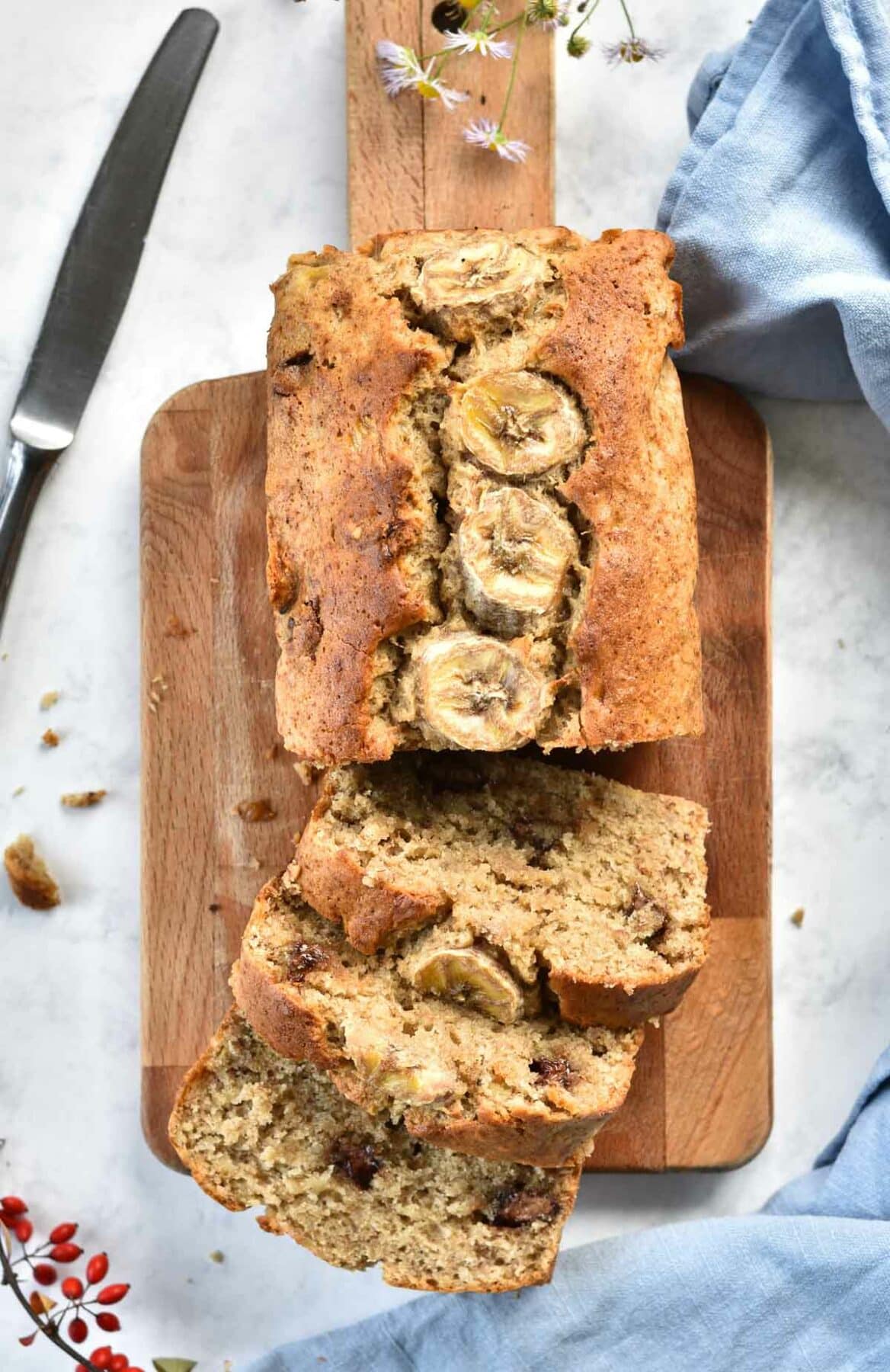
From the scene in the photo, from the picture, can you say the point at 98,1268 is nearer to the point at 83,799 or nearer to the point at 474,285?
the point at 83,799

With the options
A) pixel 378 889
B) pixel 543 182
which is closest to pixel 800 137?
pixel 543 182

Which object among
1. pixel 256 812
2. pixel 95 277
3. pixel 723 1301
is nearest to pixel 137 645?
pixel 256 812

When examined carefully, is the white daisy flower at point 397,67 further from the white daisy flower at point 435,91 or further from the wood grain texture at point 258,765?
the wood grain texture at point 258,765

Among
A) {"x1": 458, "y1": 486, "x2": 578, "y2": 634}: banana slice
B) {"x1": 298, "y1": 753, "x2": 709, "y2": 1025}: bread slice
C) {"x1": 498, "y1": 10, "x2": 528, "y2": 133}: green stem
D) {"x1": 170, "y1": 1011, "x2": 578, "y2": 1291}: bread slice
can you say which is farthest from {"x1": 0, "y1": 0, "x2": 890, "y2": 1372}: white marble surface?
{"x1": 458, "y1": 486, "x2": 578, "y2": 634}: banana slice

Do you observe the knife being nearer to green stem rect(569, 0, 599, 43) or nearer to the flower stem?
green stem rect(569, 0, 599, 43)

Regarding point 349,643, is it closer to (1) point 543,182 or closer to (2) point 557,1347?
(1) point 543,182
